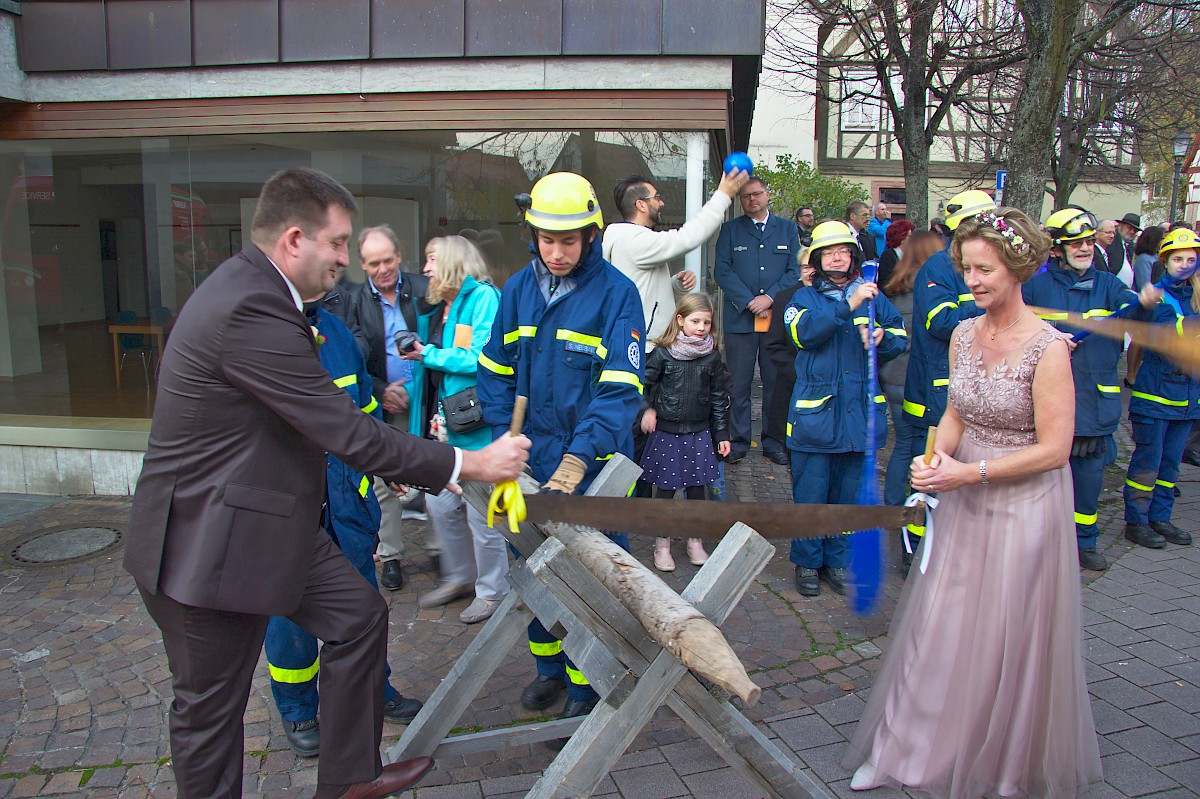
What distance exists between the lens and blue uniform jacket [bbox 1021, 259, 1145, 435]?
17.5 ft

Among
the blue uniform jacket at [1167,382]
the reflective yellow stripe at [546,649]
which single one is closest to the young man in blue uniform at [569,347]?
the reflective yellow stripe at [546,649]

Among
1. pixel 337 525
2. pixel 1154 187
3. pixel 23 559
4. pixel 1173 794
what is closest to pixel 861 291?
pixel 1173 794

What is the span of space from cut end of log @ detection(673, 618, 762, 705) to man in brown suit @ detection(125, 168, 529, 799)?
0.73 m

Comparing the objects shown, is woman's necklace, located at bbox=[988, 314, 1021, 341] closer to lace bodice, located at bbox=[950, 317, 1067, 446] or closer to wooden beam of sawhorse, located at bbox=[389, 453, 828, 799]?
lace bodice, located at bbox=[950, 317, 1067, 446]

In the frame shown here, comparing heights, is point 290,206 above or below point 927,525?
above

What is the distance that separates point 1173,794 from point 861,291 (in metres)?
2.75

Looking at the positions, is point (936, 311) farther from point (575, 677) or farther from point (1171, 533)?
point (575, 677)

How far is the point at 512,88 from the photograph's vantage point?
21.8 feet

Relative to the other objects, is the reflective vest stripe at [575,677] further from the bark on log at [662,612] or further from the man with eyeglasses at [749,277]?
the man with eyeglasses at [749,277]

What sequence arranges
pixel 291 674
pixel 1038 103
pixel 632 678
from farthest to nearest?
pixel 1038 103, pixel 291 674, pixel 632 678

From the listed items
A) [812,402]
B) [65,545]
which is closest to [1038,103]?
[812,402]

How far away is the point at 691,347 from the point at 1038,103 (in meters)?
4.99

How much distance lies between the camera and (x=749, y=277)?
7281 millimetres

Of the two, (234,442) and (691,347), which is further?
(691,347)
